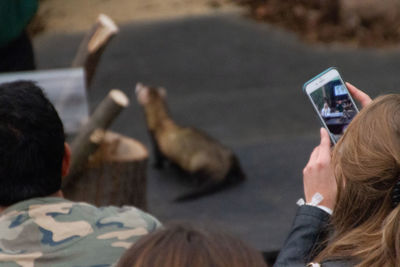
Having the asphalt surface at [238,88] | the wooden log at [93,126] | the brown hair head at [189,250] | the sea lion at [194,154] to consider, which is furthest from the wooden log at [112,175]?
the brown hair head at [189,250]

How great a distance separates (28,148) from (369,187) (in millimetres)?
916

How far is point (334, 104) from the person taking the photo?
199 cm

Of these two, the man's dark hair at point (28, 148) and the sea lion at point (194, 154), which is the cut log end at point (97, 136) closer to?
the sea lion at point (194, 154)


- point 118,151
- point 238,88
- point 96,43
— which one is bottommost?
point 238,88

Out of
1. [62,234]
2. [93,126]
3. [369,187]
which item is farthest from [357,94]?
[93,126]

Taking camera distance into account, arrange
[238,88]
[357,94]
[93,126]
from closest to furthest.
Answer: [357,94], [93,126], [238,88]

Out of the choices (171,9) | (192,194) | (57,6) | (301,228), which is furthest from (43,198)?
(57,6)

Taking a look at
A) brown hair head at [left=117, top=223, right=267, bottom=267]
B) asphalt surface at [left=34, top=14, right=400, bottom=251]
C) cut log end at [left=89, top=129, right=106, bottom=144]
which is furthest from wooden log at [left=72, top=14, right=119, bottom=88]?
brown hair head at [left=117, top=223, right=267, bottom=267]

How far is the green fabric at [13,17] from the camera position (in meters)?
3.83

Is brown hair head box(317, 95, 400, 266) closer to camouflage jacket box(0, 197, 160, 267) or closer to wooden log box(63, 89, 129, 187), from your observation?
camouflage jacket box(0, 197, 160, 267)

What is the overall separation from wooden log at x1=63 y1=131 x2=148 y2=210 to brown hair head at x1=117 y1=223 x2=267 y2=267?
279 cm

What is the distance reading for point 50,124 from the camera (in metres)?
1.95

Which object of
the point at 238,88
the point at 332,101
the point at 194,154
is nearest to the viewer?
the point at 332,101

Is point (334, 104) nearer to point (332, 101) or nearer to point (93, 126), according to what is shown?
point (332, 101)
